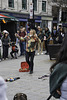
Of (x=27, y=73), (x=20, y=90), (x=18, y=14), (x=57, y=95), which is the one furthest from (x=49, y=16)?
(x=57, y=95)

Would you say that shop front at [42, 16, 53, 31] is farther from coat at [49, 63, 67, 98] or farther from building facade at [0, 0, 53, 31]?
coat at [49, 63, 67, 98]

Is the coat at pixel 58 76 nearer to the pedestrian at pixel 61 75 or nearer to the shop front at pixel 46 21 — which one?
the pedestrian at pixel 61 75

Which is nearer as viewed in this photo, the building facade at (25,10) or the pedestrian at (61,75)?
the pedestrian at (61,75)

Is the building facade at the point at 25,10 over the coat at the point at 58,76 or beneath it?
beneath

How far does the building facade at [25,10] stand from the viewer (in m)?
31.3

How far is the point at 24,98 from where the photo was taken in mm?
4395

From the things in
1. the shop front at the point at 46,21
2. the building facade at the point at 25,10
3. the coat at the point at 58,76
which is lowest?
the shop front at the point at 46,21

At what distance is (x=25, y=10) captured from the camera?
34.1 metres

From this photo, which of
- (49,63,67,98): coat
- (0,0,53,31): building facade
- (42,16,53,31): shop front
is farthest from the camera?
(42,16,53,31): shop front

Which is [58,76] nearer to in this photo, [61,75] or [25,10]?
[61,75]

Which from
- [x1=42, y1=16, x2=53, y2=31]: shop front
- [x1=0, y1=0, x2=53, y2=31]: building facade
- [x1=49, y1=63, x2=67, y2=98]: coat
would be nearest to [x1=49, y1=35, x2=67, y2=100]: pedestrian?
[x1=49, y1=63, x2=67, y2=98]: coat

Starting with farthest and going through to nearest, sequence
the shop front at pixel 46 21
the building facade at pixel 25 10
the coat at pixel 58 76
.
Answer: the shop front at pixel 46 21
the building facade at pixel 25 10
the coat at pixel 58 76

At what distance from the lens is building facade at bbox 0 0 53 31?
31281 mm

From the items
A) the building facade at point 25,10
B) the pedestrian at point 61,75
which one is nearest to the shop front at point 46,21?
the building facade at point 25,10
